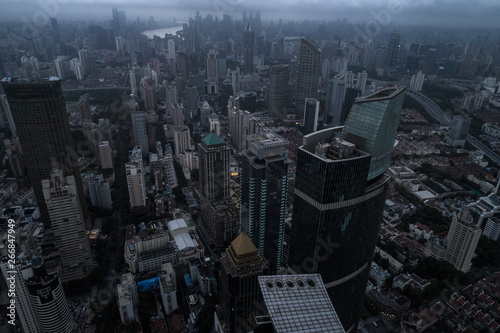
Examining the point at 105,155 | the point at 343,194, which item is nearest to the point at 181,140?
the point at 105,155

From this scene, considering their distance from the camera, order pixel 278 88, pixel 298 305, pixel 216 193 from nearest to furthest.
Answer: pixel 298 305, pixel 216 193, pixel 278 88

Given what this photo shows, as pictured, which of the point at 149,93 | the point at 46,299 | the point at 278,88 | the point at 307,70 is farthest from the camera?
the point at 307,70

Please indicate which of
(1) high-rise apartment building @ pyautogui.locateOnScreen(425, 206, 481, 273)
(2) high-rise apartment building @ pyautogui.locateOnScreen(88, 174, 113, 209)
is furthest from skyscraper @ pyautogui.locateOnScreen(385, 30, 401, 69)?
(2) high-rise apartment building @ pyautogui.locateOnScreen(88, 174, 113, 209)

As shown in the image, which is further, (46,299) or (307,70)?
(307,70)

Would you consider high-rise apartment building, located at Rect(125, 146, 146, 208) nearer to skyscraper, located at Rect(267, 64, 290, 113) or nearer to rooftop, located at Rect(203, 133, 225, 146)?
rooftop, located at Rect(203, 133, 225, 146)

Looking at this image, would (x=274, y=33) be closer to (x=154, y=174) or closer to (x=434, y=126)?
(x=434, y=126)

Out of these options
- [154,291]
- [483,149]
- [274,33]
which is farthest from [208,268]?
[274,33]

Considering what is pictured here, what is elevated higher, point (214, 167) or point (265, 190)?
point (265, 190)

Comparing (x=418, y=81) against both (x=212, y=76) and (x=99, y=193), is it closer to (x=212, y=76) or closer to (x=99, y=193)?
(x=212, y=76)
